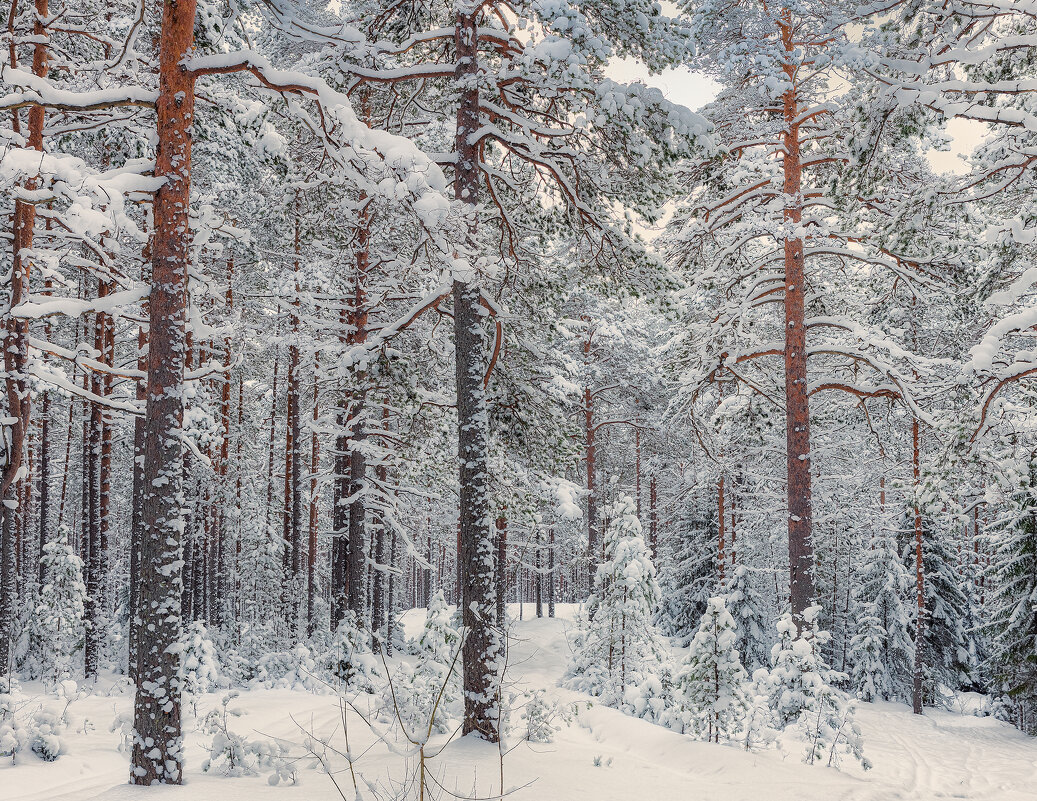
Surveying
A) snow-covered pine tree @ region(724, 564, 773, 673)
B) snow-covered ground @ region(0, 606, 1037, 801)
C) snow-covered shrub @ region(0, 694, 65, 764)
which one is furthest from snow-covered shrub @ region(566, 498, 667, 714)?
snow-covered shrub @ region(0, 694, 65, 764)

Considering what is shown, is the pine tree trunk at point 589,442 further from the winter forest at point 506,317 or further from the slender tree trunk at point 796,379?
the slender tree trunk at point 796,379

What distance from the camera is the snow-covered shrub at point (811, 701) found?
24.8ft

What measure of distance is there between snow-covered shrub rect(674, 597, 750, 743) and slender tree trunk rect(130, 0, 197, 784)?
5750 millimetres

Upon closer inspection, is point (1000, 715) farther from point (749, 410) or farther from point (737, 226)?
point (737, 226)

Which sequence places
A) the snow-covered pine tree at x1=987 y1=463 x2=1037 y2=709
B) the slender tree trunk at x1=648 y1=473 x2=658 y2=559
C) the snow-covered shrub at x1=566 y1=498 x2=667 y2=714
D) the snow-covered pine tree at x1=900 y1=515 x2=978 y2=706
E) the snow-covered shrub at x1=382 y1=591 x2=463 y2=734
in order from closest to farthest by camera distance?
the snow-covered shrub at x1=382 y1=591 x2=463 y2=734
the snow-covered shrub at x1=566 y1=498 x2=667 y2=714
the snow-covered pine tree at x1=987 y1=463 x2=1037 y2=709
the snow-covered pine tree at x1=900 y1=515 x2=978 y2=706
the slender tree trunk at x1=648 y1=473 x2=658 y2=559

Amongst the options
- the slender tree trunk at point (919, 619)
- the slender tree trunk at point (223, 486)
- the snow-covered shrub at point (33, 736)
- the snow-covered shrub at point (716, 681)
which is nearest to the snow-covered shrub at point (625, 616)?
the snow-covered shrub at point (716, 681)

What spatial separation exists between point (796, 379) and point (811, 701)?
15.3ft

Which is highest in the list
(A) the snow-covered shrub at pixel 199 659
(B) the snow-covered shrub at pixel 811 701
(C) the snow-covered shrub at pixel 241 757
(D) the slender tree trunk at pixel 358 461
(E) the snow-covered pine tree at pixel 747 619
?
(D) the slender tree trunk at pixel 358 461

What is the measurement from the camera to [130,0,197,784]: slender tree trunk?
4.66 metres

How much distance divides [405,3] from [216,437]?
29.3 feet

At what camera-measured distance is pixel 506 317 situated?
7.41 m

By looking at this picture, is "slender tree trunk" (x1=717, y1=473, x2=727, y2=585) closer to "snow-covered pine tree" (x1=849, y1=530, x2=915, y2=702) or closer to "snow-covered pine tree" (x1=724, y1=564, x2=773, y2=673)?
"snow-covered pine tree" (x1=724, y1=564, x2=773, y2=673)

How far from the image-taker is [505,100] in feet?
24.3

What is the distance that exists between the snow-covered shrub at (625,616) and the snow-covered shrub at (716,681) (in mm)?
4095
